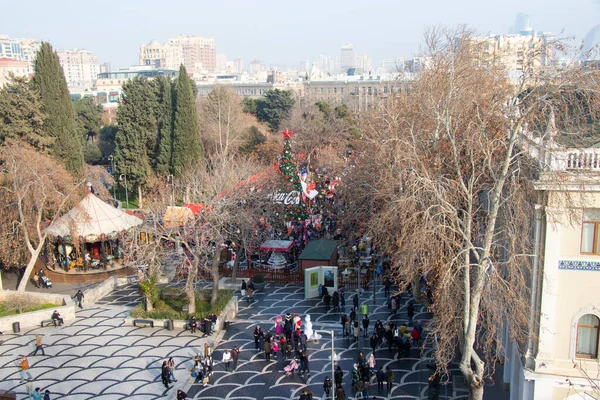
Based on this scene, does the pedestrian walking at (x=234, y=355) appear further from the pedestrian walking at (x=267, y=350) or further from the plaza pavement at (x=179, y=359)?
the pedestrian walking at (x=267, y=350)

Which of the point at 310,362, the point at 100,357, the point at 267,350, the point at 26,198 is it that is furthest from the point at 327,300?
the point at 26,198

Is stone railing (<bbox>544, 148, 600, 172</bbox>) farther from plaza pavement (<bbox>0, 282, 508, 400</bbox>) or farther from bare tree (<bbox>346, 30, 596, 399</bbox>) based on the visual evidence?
plaza pavement (<bbox>0, 282, 508, 400</bbox>)

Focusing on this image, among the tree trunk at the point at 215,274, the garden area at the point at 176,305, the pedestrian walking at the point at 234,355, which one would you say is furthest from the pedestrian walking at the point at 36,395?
the tree trunk at the point at 215,274

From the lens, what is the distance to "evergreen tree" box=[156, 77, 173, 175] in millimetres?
48250

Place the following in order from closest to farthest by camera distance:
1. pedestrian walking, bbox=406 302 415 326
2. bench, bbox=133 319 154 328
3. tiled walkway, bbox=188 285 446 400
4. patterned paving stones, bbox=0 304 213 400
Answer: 1. tiled walkway, bbox=188 285 446 400
2. patterned paving stones, bbox=0 304 213 400
3. pedestrian walking, bbox=406 302 415 326
4. bench, bbox=133 319 154 328

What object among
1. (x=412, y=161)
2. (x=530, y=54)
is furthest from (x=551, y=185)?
(x=412, y=161)

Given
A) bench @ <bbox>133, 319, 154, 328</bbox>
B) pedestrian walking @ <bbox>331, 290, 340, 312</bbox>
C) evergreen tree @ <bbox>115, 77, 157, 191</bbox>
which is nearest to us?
bench @ <bbox>133, 319, 154, 328</bbox>

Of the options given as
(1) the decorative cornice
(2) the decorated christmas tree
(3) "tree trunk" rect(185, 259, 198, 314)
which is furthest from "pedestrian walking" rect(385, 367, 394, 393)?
(2) the decorated christmas tree

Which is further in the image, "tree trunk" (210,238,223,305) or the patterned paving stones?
"tree trunk" (210,238,223,305)

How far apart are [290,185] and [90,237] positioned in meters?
11.6

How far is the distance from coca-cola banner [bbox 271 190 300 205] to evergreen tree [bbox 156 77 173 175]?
1902 cm

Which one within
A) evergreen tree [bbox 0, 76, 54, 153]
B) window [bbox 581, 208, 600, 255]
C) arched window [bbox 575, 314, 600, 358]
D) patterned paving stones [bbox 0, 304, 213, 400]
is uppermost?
evergreen tree [bbox 0, 76, 54, 153]

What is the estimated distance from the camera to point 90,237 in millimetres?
31531

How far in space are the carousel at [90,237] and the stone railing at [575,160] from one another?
75.4 feet
